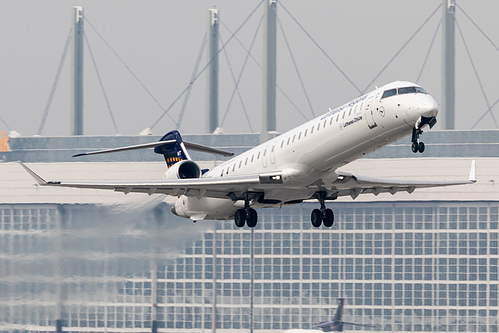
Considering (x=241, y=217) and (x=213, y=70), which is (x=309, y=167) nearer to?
(x=241, y=217)

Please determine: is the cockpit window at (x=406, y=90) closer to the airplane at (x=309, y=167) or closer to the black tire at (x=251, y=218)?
the airplane at (x=309, y=167)

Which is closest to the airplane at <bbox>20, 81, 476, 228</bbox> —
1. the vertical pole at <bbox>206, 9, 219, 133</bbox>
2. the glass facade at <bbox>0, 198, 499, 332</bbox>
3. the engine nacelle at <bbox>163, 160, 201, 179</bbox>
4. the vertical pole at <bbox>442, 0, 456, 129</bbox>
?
the engine nacelle at <bbox>163, 160, 201, 179</bbox>

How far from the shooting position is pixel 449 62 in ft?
399

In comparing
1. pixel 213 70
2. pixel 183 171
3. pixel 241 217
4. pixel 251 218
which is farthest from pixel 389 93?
pixel 213 70

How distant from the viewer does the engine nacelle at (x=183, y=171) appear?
43.5m

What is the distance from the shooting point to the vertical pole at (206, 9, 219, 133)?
417 ft

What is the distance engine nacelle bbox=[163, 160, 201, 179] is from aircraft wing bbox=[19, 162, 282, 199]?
88.2 inches

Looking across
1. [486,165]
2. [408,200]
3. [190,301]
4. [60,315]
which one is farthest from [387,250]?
[60,315]

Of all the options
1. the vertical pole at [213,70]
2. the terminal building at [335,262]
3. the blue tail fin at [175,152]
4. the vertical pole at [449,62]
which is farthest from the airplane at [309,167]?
the vertical pole at [213,70]

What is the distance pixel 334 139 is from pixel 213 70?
94.2 metres

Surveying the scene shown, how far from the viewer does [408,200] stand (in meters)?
101

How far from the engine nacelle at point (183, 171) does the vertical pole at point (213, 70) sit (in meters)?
82.4

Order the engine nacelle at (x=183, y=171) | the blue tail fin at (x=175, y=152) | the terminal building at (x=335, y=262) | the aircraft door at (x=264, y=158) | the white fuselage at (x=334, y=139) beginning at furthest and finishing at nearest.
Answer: the terminal building at (x=335, y=262) → the blue tail fin at (x=175, y=152) → the engine nacelle at (x=183, y=171) → the aircraft door at (x=264, y=158) → the white fuselage at (x=334, y=139)

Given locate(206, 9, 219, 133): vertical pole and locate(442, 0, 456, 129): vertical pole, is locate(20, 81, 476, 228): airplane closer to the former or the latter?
locate(442, 0, 456, 129): vertical pole
